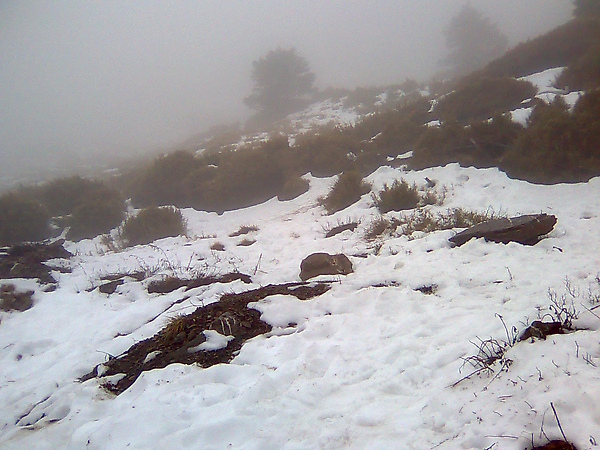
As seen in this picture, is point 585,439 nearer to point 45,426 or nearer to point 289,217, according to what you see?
point 45,426

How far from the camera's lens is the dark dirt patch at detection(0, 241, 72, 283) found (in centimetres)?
657

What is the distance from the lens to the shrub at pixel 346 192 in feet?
31.0

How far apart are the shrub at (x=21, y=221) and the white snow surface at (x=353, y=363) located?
5.86 metres

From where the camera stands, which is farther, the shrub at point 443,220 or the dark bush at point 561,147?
the dark bush at point 561,147

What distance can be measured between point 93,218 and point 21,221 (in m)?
1.95

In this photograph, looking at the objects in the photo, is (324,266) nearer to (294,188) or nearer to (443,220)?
(443,220)

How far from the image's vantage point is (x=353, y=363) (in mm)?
2906

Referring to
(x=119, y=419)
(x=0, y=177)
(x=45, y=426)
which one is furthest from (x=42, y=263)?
(x=0, y=177)

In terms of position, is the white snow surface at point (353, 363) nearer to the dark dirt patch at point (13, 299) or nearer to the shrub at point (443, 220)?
the dark dirt patch at point (13, 299)

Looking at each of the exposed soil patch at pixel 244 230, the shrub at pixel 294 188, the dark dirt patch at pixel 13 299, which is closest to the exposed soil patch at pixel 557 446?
the dark dirt patch at pixel 13 299

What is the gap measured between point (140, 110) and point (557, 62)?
52953 millimetres

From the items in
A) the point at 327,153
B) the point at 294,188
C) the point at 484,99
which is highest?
the point at 484,99

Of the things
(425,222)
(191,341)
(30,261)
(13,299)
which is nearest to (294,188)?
(425,222)

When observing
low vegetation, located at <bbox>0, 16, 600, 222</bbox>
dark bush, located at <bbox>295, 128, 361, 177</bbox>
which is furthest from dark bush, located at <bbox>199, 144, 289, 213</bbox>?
dark bush, located at <bbox>295, 128, 361, 177</bbox>
